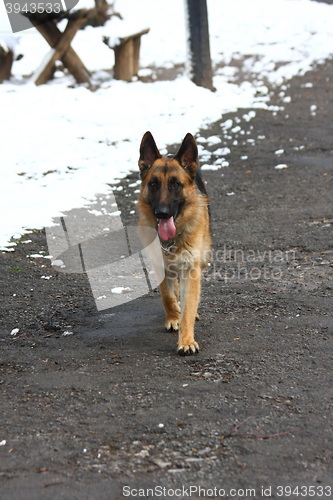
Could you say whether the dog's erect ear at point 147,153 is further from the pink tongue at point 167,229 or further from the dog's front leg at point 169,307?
the dog's front leg at point 169,307

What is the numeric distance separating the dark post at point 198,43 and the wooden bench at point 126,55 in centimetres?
116

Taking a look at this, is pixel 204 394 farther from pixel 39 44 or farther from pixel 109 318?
pixel 39 44

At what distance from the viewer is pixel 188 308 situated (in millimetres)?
4531

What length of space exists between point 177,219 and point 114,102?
8204 mm

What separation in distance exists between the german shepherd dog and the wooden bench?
358 inches

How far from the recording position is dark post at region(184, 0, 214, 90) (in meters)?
12.8

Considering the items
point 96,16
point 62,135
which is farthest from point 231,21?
point 62,135

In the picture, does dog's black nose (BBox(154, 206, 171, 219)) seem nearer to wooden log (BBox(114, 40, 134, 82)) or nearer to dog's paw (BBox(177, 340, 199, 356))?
dog's paw (BBox(177, 340, 199, 356))

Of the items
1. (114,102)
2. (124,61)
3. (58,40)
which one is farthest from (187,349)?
(124,61)

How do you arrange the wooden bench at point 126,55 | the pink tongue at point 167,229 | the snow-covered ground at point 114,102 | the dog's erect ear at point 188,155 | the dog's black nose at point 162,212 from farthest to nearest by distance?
the wooden bench at point 126,55 → the snow-covered ground at point 114,102 → the dog's erect ear at point 188,155 → the pink tongue at point 167,229 → the dog's black nose at point 162,212

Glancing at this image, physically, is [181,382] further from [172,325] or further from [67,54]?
[67,54]

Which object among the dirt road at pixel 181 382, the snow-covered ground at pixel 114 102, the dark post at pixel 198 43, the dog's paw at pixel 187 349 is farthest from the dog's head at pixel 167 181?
the dark post at pixel 198 43

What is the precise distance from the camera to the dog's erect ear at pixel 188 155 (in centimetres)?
476

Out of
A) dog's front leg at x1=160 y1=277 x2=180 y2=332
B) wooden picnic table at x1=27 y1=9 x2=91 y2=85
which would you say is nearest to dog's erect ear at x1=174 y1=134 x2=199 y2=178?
dog's front leg at x1=160 y1=277 x2=180 y2=332
